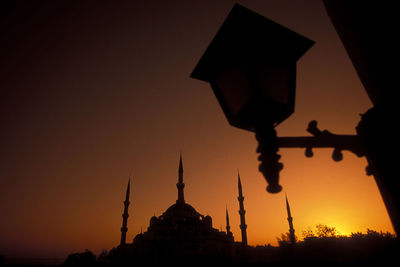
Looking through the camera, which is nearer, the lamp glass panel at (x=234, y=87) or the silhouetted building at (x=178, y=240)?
the lamp glass panel at (x=234, y=87)

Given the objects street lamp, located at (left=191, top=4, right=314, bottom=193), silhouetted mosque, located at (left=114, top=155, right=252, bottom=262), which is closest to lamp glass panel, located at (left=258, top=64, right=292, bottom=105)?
street lamp, located at (left=191, top=4, right=314, bottom=193)

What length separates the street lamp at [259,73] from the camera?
3.84 feet

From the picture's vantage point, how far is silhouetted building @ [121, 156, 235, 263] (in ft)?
61.0

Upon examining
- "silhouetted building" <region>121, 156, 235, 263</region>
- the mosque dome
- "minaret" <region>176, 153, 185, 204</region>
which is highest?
"minaret" <region>176, 153, 185, 204</region>

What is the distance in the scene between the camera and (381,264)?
1583 mm

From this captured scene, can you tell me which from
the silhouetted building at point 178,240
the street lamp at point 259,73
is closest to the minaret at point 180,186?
the silhouetted building at point 178,240

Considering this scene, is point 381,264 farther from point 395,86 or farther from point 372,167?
point 395,86

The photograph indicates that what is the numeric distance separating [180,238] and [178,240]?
11.9 inches

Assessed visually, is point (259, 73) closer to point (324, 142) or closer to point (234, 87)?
point (234, 87)

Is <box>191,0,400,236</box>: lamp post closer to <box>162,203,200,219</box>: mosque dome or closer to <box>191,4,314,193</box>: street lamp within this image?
<box>191,4,314,193</box>: street lamp

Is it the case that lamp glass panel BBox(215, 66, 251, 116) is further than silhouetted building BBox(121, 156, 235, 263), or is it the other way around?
silhouetted building BBox(121, 156, 235, 263)

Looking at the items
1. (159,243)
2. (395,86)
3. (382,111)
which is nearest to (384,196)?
(382,111)

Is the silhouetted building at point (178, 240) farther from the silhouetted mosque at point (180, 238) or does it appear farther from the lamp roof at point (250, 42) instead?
the lamp roof at point (250, 42)

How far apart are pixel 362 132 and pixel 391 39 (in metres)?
0.87
